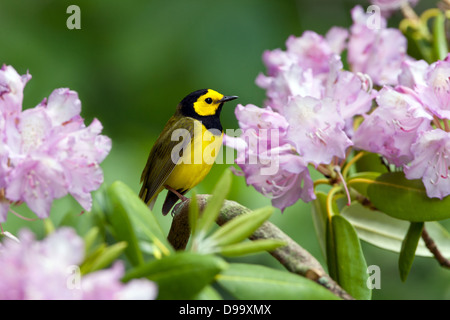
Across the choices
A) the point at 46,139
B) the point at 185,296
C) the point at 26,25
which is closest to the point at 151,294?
the point at 185,296

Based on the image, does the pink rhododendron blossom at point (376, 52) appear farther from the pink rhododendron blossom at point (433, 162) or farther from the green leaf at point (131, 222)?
the green leaf at point (131, 222)

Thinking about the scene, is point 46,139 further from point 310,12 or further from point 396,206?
point 310,12

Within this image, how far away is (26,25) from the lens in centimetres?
236

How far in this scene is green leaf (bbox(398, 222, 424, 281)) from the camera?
79 cm

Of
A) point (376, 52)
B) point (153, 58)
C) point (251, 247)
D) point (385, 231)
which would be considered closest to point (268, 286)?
point (251, 247)

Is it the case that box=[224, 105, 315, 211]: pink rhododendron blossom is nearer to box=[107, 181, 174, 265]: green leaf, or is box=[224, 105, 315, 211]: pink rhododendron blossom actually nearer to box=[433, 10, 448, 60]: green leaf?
box=[107, 181, 174, 265]: green leaf

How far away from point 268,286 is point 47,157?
0.20 m

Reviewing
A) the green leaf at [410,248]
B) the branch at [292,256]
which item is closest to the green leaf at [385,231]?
the green leaf at [410,248]

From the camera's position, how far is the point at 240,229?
1.60ft

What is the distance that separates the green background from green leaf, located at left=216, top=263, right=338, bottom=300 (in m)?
1.26

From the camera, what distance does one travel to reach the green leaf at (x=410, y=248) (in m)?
0.79

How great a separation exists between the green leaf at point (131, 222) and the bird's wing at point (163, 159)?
1.07 ft

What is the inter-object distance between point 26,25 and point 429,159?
1954mm

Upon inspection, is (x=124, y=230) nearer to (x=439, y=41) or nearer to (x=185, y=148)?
(x=185, y=148)
